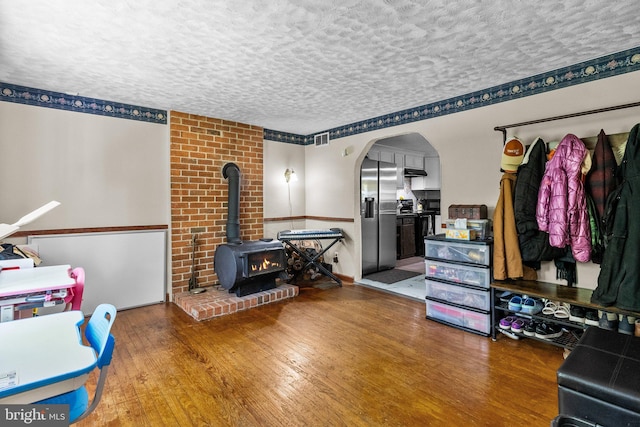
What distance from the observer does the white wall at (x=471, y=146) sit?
98.7 inches

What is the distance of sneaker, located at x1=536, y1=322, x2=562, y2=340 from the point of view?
2.51 m

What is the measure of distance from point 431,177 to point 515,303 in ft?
14.5

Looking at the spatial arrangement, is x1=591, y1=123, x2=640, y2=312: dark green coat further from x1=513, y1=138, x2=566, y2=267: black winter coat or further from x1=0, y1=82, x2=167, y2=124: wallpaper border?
x1=0, y1=82, x2=167, y2=124: wallpaper border

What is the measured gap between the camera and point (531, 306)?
261cm

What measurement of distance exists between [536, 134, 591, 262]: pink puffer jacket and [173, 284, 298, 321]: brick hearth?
2762mm

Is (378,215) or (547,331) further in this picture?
(378,215)

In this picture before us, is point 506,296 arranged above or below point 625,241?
below

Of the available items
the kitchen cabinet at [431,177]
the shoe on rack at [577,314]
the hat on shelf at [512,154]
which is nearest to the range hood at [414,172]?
the kitchen cabinet at [431,177]

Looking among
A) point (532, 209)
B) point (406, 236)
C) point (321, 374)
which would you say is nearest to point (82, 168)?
point (321, 374)

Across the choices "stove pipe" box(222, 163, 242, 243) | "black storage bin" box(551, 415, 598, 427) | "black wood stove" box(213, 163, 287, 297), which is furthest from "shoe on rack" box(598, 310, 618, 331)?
"stove pipe" box(222, 163, 242, 243)

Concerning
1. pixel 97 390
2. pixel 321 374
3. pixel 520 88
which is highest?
pixel 520 88

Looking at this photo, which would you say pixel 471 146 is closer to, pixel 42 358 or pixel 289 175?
pixel 289 175

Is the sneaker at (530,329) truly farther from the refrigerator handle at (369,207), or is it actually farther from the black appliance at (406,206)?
the black appliance at (406,206)

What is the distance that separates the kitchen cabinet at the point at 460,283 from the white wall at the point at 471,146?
1.80 feet
